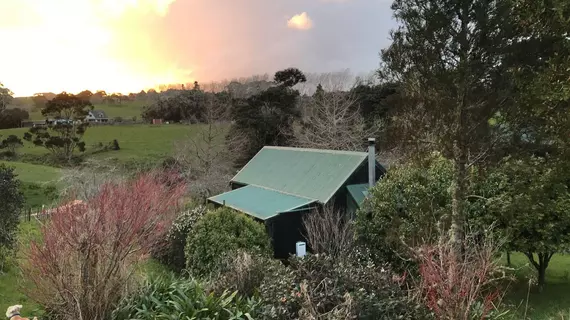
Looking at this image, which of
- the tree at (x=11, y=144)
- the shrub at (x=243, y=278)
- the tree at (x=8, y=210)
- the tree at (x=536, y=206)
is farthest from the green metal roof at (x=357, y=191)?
the tree at (x=11, y=144)

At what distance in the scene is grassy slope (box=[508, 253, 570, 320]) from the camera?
9438mm

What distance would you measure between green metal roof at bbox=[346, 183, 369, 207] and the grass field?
43951 millimetres

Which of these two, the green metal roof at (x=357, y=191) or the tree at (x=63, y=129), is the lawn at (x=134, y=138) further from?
the green metal roof at (x=357, y=191)

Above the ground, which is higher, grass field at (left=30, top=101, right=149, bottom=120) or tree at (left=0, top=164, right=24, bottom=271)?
grass field at (left=30, top=101, right=149, bottom=120)

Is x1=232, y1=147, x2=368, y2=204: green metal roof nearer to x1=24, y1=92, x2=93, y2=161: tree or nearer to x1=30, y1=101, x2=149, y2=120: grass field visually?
x1=24, y1=92, x2=93, y2=161: tree

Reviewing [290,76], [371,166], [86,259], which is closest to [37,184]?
[371,166]

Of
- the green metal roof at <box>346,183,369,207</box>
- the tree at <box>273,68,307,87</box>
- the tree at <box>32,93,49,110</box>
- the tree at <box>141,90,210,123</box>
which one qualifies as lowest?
the green metal roof at <box>346,183,369,207</box>

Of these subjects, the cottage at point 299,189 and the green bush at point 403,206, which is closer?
the green bush at point 403,206

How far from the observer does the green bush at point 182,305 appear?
244 inches

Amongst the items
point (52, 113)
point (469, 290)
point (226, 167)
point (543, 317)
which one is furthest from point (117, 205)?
point (52, 113)

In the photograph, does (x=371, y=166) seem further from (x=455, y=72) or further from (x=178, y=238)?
(x=178, y=238)

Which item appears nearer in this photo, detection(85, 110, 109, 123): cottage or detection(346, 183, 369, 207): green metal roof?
detection(346, 183, 369, 207): green metal roof

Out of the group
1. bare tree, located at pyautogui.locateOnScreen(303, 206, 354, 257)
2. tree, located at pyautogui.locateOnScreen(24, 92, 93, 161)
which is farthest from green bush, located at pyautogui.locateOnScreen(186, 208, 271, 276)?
tree, located at pyautogui.locateOnScreen(24, 92, 93, 161)

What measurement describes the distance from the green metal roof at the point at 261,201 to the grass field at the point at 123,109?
39.2 metres
